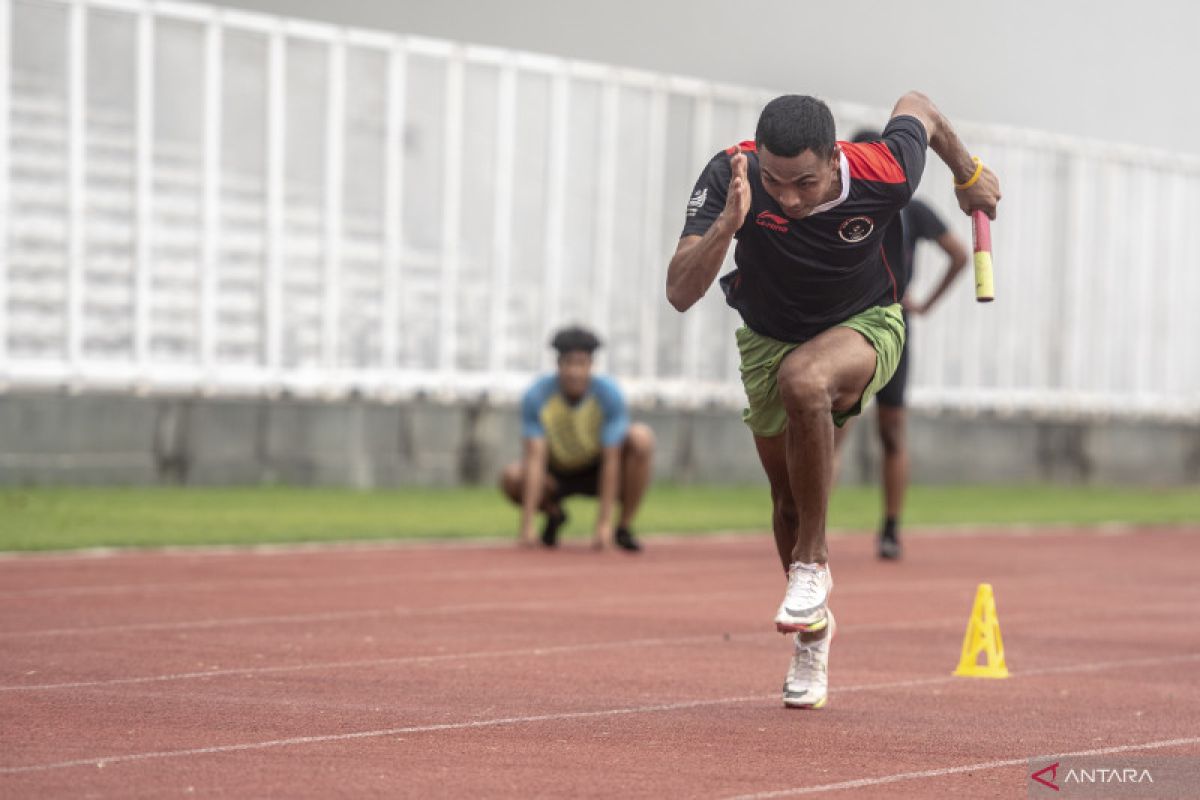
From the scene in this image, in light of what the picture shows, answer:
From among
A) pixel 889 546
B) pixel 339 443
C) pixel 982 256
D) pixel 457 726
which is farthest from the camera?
pixel 339 443

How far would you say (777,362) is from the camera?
6.41 m

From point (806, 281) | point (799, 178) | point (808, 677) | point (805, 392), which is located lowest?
point (808, 677)

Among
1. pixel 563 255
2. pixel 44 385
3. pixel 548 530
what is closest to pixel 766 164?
pixel 548 530

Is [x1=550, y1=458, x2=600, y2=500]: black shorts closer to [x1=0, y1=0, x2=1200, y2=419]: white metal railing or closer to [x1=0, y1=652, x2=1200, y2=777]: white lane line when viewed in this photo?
[x1=0, y1=0, x2=1200, y2=419]: white metal railing

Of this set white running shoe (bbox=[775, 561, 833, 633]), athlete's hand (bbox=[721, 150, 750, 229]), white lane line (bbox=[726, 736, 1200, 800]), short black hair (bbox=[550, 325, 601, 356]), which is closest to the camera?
white lane line (bbox=[726, 736, 1200, 800])

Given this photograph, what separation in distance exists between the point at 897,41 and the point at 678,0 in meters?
3.54

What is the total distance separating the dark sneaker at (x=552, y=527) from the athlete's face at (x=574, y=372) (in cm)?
73

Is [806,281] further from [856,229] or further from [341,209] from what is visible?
[341,209]

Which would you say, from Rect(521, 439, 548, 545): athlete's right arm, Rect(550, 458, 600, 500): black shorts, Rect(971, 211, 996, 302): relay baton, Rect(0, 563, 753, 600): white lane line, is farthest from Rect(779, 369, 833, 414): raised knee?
Rect(550, 458, 600, 500): black shorts

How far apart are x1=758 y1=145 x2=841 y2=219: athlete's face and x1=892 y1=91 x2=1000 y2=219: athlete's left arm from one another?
0.56 meters

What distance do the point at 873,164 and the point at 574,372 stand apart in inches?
258

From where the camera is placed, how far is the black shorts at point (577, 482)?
13008 mm

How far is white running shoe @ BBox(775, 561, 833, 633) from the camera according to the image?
19.8 ft

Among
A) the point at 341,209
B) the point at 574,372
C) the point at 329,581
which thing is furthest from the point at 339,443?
the point at 329,581
